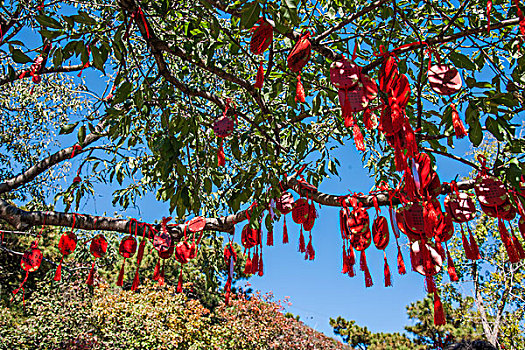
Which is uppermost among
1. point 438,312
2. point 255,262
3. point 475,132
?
point 475,132

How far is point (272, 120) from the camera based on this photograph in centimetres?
281

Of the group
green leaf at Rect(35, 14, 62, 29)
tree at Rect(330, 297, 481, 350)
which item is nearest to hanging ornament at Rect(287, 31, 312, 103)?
green leaf at Rect(35, 14, 62, 29)

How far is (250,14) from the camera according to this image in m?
1.35

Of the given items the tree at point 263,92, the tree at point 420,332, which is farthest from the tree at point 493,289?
the tree at point 263,92

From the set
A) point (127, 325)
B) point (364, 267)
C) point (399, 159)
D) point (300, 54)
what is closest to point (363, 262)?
point (364, 267)

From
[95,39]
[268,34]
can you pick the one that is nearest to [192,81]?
[95,39]

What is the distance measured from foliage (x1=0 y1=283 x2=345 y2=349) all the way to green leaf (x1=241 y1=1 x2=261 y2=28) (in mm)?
6228

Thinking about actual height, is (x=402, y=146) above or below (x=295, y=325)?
below

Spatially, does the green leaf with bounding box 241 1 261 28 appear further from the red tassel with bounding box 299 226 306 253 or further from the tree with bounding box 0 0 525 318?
the red tassel with bounding box 299 226 306 253

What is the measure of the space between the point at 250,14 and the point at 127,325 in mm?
6346

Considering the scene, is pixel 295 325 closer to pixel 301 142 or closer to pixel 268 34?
pixel 301 142

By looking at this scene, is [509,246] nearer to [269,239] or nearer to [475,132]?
[475,132]

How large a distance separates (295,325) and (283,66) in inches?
294

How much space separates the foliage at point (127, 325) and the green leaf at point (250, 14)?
623cm
